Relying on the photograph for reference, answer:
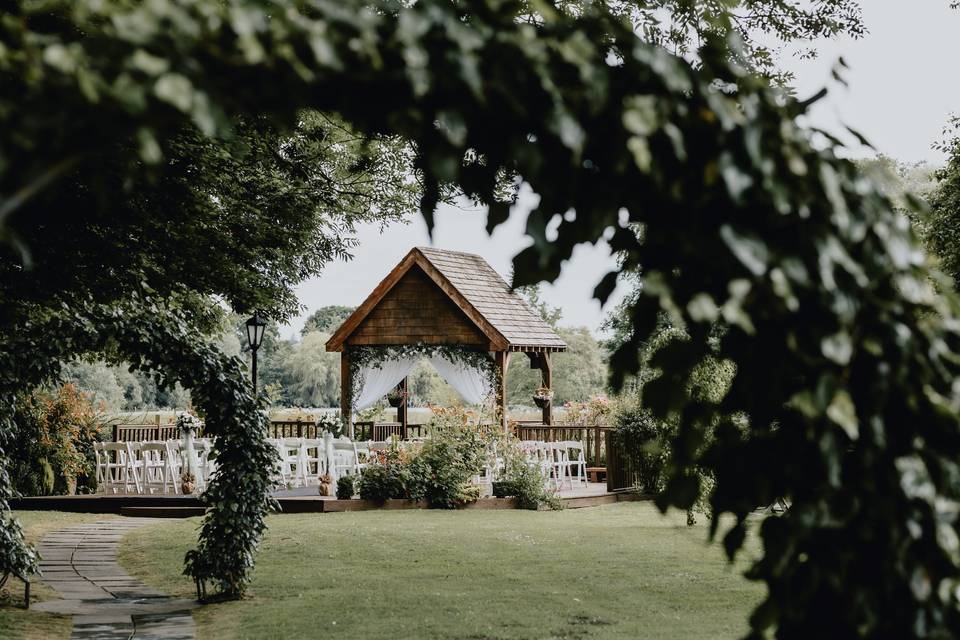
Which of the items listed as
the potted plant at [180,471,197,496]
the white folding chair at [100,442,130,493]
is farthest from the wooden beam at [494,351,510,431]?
the white folding chair at [100,442,130,493]

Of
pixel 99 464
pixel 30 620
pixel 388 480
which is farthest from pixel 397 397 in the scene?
pixel 30 620

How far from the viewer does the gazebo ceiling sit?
68.4ft

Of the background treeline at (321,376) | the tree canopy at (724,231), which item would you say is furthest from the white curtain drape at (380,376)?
the background treeline at (321,376)

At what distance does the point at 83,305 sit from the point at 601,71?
6773mm

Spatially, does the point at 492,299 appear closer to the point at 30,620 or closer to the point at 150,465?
the point at 150,465

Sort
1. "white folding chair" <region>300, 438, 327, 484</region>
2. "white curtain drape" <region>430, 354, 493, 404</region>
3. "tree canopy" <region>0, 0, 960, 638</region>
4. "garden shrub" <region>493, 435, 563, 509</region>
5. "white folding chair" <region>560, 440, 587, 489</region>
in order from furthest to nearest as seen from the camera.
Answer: "white curtain drape" <region>430, 354, 493, 404</region> → "white folding chair" <region>560, 440, 587, 489</region> → "white folding chair" <region>300, 438, 327, 484</region> → "garden shrub" <region>493, 435, 563, 509</region> → "tree canopy" <region>0, 0, 960, 638</region>

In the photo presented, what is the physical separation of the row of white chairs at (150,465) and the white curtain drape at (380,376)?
14.4 ft

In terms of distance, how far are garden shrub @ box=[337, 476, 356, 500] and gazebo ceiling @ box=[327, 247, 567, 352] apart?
18.4 ft

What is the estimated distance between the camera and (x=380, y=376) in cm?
2180

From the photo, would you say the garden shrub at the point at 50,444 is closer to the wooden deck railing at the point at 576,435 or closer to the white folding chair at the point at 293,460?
the white folding chair at the point at 293,460

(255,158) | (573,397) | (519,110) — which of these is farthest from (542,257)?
(573,397)

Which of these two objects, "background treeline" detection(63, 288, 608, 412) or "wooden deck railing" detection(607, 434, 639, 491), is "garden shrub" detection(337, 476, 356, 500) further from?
"background treeline" detection(63, 288, 608, 412)

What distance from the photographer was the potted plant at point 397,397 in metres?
23.1

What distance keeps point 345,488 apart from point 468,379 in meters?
5.76
